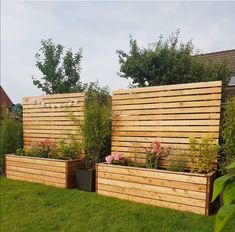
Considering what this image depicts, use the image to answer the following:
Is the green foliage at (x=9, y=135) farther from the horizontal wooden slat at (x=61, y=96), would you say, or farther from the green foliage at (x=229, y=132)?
the green foliage at (x=229, y=132)

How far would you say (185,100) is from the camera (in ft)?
14.8

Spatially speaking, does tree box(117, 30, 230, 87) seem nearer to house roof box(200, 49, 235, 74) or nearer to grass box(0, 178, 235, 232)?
house roof box(200, 49, 235, 74)

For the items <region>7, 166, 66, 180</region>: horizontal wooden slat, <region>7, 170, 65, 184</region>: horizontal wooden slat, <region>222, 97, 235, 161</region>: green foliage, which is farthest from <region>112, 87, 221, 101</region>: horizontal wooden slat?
<region>7, 170, 65, 184</region>: horizontal wooden slat

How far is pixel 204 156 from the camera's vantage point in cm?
411

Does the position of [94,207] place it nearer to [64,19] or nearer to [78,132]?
[78,132]

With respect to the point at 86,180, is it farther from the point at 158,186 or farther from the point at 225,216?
the point at 225,216

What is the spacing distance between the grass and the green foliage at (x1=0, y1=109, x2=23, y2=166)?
210 centimetres

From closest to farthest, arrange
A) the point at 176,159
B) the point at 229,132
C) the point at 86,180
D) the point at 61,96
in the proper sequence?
the point at 229,132 → the point at 176,159 → the point at 86,180 → the point at 61,96

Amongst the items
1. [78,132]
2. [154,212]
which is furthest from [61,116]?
[154,212]

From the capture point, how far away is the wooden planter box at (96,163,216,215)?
3820 mm

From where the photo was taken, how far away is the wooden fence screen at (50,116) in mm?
5902

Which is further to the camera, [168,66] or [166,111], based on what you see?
[168,66]

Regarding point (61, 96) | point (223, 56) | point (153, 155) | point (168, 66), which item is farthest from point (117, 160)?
point (223, 56)

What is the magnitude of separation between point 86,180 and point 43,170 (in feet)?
3.44
